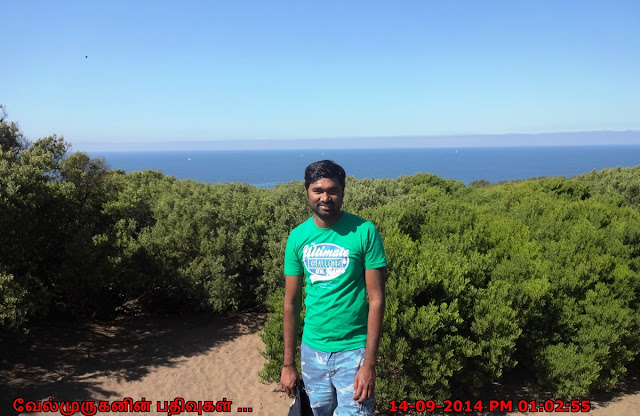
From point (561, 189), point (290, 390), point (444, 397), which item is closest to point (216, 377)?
point (444, 397)

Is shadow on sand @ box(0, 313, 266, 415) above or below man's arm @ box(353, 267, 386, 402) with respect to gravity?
below

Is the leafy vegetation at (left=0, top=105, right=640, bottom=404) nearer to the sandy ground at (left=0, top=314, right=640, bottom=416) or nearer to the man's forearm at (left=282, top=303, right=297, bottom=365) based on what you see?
the sandy ground at (left=0, top=314, right=640, bottom=416)

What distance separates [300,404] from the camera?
2709mm

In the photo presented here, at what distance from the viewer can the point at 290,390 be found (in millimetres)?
2676

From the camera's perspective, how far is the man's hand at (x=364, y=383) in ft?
8.02

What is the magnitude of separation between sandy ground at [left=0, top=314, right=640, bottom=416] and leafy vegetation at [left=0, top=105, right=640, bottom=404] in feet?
1.84

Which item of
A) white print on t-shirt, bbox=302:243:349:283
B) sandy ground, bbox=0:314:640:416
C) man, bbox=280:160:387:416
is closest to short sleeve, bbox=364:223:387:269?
man, bbox=280:160:387:416

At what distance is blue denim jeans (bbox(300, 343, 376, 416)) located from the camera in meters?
2.53

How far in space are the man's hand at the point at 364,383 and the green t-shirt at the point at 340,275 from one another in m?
0.15
